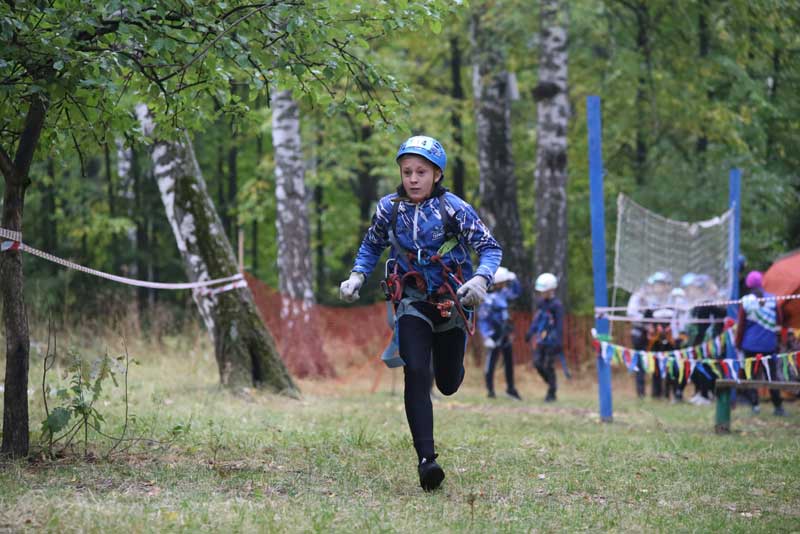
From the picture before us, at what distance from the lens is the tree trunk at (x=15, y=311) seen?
6.42 meters

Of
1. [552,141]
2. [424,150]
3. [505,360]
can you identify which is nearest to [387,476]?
[424,150]

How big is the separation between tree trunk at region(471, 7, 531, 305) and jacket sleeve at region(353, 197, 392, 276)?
50.2ft

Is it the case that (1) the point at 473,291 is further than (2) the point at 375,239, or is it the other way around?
(2) the point at 375,239

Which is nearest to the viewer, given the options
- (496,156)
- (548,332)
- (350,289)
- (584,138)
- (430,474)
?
(430,474)

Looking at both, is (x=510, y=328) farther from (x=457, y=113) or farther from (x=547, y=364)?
(x=457, y=113)

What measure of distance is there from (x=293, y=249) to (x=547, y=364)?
499 cm

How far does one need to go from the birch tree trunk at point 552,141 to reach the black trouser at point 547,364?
191 inches

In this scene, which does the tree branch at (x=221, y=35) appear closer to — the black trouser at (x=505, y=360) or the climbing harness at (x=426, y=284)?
the climbing harness at (x=426, y=284)

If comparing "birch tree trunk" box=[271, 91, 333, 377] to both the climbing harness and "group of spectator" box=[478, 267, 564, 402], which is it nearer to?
"group of spectator" box=[478, 267, 564, 402]

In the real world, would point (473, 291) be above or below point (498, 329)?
above

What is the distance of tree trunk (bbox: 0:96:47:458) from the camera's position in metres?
6.42

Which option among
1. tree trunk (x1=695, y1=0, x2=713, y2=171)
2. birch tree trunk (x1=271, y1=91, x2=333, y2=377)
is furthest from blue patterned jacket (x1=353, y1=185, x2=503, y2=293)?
tree trunk (x1=695, y1=0, x2=713, y2=171)

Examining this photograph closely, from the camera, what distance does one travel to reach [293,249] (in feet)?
59.4

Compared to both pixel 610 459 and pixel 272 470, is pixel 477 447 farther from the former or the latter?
pixel 272 470
